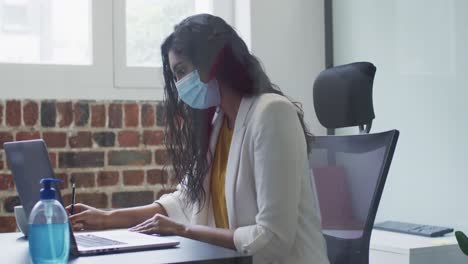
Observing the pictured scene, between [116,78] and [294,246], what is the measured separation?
1534 mm

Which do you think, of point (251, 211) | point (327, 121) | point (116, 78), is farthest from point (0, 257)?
point (116, 78)

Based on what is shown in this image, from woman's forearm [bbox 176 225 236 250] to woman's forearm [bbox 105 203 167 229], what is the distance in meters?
0.39

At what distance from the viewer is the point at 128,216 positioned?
209 cm

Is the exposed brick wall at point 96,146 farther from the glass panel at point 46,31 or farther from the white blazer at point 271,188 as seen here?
the white blazer at point 271,188

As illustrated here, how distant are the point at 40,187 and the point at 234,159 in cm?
53

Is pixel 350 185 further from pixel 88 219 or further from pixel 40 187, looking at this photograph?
pixel 40 187

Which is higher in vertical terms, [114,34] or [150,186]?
[114,34]

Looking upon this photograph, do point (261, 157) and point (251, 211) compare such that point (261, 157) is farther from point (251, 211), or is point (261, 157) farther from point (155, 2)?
→ point (155, 2)

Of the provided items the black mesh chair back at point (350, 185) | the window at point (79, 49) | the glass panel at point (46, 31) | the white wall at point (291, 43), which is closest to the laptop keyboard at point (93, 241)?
the black mesh chair back at point (350, 185)

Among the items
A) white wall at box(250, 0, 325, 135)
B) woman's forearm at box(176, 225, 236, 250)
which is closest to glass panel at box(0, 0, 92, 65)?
white wall at box(250, 0, 325, 135)

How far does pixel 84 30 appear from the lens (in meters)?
3.04

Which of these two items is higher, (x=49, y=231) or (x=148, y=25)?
(x=148, y=25)

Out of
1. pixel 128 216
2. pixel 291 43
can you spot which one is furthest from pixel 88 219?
pixel 291 43

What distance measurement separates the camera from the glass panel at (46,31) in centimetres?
293
